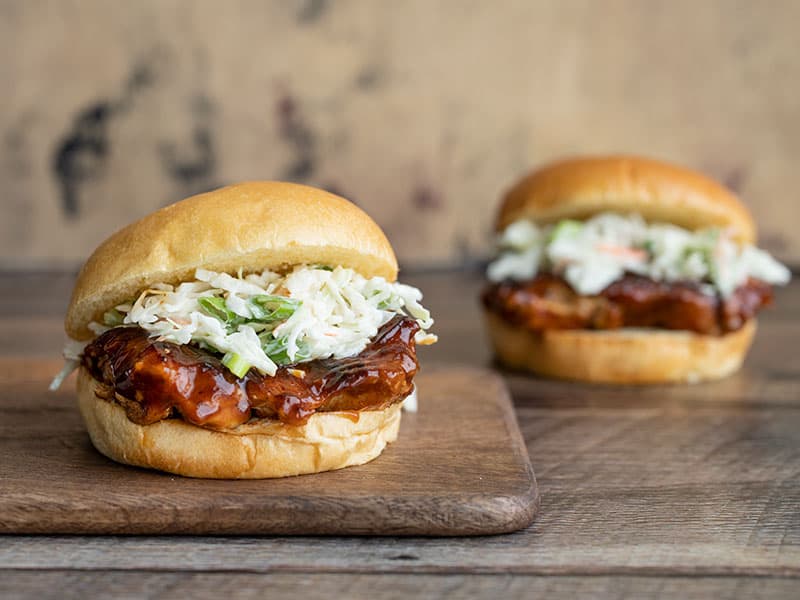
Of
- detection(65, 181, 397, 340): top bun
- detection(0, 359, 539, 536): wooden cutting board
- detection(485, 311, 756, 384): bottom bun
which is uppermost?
detection(65, 181, 397, 340): top bun

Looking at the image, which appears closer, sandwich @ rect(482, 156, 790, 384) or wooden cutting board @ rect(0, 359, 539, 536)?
wooden cutting board @ rect(0, 359, 539, 536)

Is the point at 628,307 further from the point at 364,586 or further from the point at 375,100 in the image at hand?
the point at 375,100

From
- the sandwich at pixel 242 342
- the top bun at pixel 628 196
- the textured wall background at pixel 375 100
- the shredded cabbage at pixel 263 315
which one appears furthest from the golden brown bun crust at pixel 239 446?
the textured wall background at pixel 375 100

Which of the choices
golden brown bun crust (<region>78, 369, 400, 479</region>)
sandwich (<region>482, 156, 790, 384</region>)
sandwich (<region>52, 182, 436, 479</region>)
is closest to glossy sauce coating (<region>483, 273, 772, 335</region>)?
sandwich (<region>482, 156, 790, 384</region>)

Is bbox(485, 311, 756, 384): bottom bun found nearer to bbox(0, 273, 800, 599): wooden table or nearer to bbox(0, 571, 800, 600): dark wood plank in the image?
bbox(0, 273, 800, 599): wooden table

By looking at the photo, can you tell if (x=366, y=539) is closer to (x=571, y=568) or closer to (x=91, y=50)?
(x=571, y=568)
